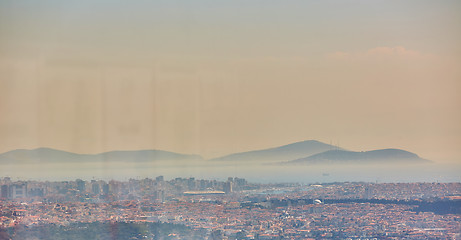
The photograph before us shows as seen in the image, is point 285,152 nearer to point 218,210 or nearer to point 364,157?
point 364,157

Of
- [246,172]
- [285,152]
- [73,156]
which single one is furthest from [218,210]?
[285,152]

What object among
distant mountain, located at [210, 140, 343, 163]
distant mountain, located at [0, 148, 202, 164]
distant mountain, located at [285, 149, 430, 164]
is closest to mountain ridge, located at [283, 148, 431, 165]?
distant mountain, located at [285, 149, 430, 164]

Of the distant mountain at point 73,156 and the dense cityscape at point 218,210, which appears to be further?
the distant mountain at point 73,156

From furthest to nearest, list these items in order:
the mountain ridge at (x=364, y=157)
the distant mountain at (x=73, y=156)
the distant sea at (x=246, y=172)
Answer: the mountain ridge at (x=364, y=157), the distant sea at (x=246, y=172), the distant mountain at (x=73, y=156)

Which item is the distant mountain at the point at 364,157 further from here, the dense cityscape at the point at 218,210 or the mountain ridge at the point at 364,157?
the dense cityscape at the point at 218,210

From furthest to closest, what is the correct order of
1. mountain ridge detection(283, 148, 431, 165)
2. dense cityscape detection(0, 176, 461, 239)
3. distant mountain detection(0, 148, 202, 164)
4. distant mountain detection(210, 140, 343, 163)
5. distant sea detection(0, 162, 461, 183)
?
mountain ridge detection(283, 148, 431, 165)
distant mountain detection(210, 140, 343, 163)
distant sea detection(0, 162, 461, 183)
distant mountain detection(0, 148, 202, 164)
dense cityscape detection(0, 176, 461, 239)

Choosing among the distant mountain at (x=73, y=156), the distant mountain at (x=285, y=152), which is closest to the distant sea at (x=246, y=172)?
the distant mountain at (x=73, y=156)

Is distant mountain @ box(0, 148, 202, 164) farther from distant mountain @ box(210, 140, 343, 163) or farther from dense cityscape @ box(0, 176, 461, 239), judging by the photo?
distant mountain @ box(210, 140, 343, 163)
